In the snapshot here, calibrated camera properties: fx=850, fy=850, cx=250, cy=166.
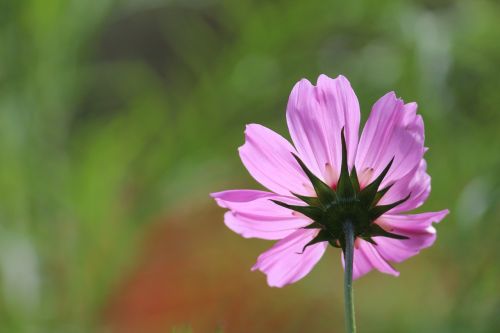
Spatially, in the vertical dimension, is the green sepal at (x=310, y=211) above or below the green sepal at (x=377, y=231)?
above

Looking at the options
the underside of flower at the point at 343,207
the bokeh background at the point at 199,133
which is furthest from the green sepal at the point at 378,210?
the bokeh background at the point at 199,133

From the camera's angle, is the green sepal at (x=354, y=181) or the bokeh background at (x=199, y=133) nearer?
the green sepal at (x=354, y=181)

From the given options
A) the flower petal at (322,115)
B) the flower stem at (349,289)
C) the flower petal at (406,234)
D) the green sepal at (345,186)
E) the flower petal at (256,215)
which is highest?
the flower petal at (322,115)

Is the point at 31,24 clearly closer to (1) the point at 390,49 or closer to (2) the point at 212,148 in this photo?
(2) the point at 212,148

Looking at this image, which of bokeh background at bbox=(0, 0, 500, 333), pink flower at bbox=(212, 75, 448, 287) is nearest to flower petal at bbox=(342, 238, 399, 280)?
pink flower at bbox=(212, 75, 448, 287)

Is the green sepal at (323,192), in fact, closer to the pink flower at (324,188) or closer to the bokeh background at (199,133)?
the pink flower at (324,188)

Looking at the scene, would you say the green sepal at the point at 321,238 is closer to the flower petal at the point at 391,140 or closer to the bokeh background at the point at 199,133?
the flower petal at the point at 391,140

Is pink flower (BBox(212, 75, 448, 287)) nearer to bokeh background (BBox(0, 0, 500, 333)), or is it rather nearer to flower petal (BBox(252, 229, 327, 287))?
flower petal (BBox(252, 229, 327, 287))

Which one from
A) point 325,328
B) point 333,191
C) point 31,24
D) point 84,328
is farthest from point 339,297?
point 333,191

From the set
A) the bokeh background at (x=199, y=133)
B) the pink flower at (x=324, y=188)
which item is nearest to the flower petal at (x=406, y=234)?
the pink flower at (x=324, y=188)
